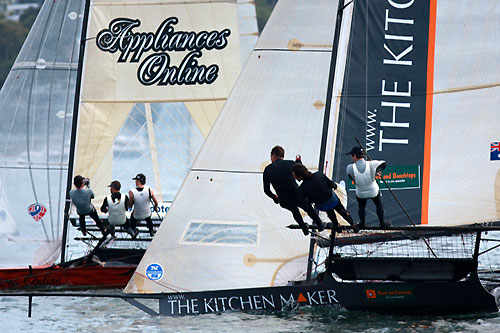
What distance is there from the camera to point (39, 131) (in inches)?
797

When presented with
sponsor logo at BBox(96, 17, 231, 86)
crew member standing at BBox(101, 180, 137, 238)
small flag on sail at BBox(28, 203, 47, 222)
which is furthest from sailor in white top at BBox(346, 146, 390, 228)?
small flag on sail at BBox(28, 203, 47, 222)

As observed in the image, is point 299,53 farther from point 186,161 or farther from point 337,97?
point 186,161

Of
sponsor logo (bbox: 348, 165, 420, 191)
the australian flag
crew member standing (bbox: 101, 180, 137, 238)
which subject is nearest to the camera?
the australian flag

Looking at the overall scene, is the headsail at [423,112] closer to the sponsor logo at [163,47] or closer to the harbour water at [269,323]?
the harbour water at [269,323]

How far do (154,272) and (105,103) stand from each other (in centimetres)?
653

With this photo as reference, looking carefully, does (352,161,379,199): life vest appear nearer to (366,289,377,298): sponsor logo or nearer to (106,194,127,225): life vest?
(366,289,377,298): sponsor logo

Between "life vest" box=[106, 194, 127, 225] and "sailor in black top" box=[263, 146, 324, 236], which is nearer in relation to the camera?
"sailor in black top" box=[263, 146, 324, 236]

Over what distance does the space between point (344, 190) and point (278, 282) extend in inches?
66.3

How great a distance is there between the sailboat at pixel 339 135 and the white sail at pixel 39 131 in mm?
5098

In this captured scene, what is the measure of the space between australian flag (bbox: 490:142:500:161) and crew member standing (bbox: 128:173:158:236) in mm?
6463

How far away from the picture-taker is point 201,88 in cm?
2136

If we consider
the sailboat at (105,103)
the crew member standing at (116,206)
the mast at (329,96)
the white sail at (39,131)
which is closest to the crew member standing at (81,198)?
the crew member standing at (116,206)

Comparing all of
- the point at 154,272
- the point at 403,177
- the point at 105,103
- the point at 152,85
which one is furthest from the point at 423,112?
the point at 105,103

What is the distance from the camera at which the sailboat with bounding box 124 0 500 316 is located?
1527cm
